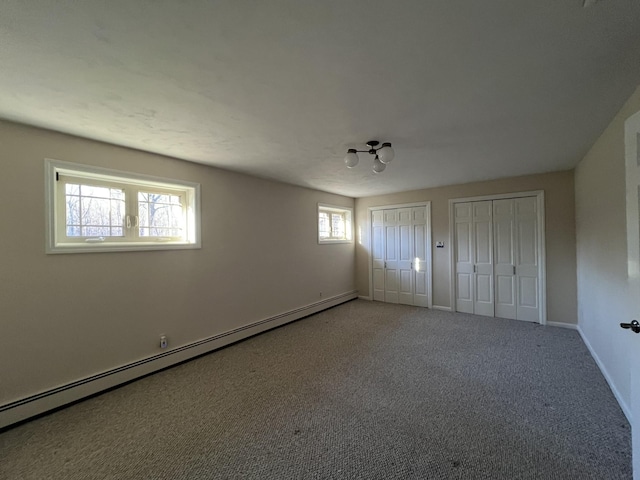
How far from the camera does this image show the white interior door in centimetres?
125

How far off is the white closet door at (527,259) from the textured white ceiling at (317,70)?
1.76m

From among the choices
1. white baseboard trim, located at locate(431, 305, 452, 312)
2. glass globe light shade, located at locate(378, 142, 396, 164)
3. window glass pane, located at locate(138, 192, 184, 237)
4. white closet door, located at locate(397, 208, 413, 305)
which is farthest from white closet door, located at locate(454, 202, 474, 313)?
window glass pane, located at locate(138, 192, 184, 237)

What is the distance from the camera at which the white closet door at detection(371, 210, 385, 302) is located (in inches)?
231

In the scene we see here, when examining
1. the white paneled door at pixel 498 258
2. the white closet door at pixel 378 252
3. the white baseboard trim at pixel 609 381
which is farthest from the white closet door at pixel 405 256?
the white baseboard trim at pixel 609 381

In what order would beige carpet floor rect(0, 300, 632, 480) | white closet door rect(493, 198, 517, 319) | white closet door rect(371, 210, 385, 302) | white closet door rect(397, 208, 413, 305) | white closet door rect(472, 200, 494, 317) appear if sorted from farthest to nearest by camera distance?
white closet door rect(371, 210, 385, 302)
white closet door rect(397, 208, 413, 305)
white closet door rect(472, 200, 494, 317)
white closet door rect(493, 198, 517, 319)
beige carpet floor rect(0, 300, 632, 480)

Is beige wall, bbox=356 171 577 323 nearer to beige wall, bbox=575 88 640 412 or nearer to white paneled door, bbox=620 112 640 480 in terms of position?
beige wall, bbox=575 88 640 412

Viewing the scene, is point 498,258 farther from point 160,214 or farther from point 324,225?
point 160,214

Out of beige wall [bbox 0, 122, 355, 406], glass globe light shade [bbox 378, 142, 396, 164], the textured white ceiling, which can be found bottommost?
beige wall [bbox 0, 122, 355, 406]

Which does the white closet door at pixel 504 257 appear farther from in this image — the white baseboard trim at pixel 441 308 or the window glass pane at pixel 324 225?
the window glass pane at pixel 324 225

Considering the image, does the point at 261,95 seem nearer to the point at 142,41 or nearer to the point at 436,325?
the point at 142,41

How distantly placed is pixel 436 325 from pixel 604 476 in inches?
106

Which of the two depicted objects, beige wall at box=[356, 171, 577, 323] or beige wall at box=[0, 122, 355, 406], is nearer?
beige wall at box=[0, 122, 355, 406]

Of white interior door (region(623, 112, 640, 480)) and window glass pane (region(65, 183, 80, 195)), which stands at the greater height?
window glass pane (region(65, 183, 80, 195))

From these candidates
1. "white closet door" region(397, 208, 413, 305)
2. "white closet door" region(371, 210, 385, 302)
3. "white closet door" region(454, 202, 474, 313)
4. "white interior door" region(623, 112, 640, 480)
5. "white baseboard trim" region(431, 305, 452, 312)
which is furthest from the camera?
"white closet door" region(371, 210, 385, 302)
